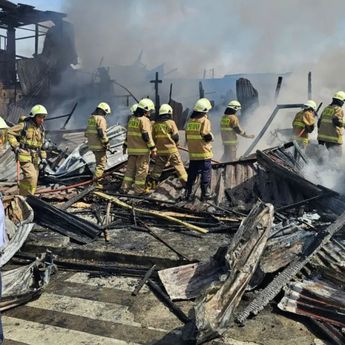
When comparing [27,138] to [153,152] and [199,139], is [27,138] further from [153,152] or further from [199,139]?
[199,139]

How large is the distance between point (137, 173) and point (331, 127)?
4.13 metres

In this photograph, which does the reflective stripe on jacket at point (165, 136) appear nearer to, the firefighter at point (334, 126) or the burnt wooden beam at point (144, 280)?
the firefighter at point (334, 126)

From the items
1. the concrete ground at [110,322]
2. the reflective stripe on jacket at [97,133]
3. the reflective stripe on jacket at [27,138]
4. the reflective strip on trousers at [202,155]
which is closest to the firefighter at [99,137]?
the reflective stripe on jacket at [97,133]

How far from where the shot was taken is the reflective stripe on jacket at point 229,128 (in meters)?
9.60

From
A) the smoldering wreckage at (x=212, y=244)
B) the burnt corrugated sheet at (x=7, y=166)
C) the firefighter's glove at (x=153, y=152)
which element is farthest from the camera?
the burnt corrugated sheet at (x=7, y=166)

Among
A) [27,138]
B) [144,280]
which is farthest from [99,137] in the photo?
[144,280]

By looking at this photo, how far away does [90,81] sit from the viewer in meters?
21.9

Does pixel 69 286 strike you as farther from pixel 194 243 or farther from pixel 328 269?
pixel 328 269

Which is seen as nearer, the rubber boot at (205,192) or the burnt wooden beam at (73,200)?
the burnt wooden beam at (73,200)

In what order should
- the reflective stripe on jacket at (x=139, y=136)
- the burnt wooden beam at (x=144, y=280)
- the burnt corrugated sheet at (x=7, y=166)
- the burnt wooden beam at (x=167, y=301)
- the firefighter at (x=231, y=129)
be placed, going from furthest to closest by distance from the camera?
the burnt corrugated sheet at (x=7, y=166) < the firefighter at (x=231, y=129) < the reflective stripe on jacket at (x=139, y=136) < the burnt wooden beam at (x=144, y=280) < the burnt wooden beam at (x=167, y=301)

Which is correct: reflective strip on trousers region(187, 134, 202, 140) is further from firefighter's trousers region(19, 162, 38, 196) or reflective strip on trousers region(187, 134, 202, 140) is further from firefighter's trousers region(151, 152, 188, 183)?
firefighter's trousers region(19, 162, 38, 196)

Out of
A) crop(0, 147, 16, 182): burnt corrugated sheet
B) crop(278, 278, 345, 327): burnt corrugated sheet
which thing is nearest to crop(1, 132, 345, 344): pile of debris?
crop(278, 278, 345, 327): burnt corrugated sheet

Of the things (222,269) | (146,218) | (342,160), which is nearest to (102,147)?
(146,218)

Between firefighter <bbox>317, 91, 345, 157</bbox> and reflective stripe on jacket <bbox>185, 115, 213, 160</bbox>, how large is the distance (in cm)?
285
